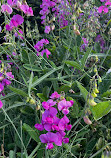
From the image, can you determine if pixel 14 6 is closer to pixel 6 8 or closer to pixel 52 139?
pixel 6 8

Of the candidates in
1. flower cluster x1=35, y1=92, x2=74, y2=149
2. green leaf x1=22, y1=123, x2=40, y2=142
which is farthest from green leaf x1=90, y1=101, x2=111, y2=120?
green leaf x1=22, y1=123, x2=40, y2=142

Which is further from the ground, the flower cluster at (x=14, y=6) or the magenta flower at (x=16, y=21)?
the flower cluster at (x=14, y=6)

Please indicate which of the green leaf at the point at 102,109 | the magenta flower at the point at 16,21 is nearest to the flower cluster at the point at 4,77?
the magenta flower at the point at 16,21

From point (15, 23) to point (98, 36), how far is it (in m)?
1.07

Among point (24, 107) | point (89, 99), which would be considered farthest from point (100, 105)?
point (24, 107)

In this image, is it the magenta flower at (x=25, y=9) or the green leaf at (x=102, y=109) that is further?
the magenta flower at (x=25, y=9)

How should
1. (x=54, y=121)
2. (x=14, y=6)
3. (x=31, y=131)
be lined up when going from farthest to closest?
(x=14, y=6) < (x=31, y=131) < (x=54, y=121)

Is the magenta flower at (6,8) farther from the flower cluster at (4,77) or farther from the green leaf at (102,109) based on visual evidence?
the green leaf at (102,109)

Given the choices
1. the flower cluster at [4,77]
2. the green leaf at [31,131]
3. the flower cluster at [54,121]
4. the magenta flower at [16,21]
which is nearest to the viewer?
the flower cluster at [54,121]

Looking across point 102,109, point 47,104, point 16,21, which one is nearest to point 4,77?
point 16,21

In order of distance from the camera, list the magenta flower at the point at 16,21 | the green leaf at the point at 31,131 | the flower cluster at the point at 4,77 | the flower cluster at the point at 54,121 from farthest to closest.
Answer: the magenta flower at the point at 16,21 → the flower cluster at the point at 4,77 → the green leaf at the point at 31,131 → the flower cluster at the point at 54,121

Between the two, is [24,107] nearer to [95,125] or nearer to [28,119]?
[28,119]

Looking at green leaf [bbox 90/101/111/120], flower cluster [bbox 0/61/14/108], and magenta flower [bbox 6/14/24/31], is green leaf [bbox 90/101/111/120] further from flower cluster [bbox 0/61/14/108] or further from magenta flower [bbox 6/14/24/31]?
magenta flower [bbox 6/14/24/31]

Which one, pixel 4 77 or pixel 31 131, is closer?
pixel 31 131
